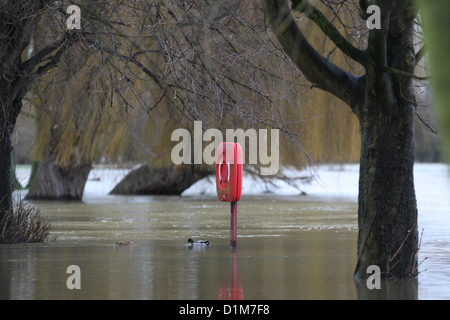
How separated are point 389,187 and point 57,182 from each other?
25.6m

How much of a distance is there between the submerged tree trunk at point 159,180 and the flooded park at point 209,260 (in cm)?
1417

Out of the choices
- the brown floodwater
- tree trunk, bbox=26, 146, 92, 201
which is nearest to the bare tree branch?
the brown floodwater

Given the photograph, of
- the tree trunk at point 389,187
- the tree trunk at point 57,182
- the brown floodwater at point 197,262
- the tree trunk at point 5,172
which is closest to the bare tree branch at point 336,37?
the tree trunk at point 389,187

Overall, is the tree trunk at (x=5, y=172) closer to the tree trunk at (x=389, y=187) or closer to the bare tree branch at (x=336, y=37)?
the bare tree branch at (x=336, y=37)

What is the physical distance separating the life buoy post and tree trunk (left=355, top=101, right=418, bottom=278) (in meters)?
4.45

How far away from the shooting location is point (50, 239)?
15562 mm

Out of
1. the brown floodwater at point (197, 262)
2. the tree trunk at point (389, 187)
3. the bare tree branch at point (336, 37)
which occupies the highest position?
the bare tree branch at point (336, 37)

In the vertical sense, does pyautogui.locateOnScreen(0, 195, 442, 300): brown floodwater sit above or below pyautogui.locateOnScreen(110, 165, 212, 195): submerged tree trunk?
below

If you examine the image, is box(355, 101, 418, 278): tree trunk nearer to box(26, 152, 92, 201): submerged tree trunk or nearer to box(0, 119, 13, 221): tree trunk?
box(0, 119, 13, 221): tree trunk

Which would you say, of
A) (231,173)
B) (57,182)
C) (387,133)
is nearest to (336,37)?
(387,133)

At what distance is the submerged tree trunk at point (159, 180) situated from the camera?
37.8 m

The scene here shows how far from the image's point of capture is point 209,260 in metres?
12.0

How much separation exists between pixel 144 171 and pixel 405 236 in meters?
30.0

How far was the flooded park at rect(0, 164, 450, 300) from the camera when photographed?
893 centimetres
